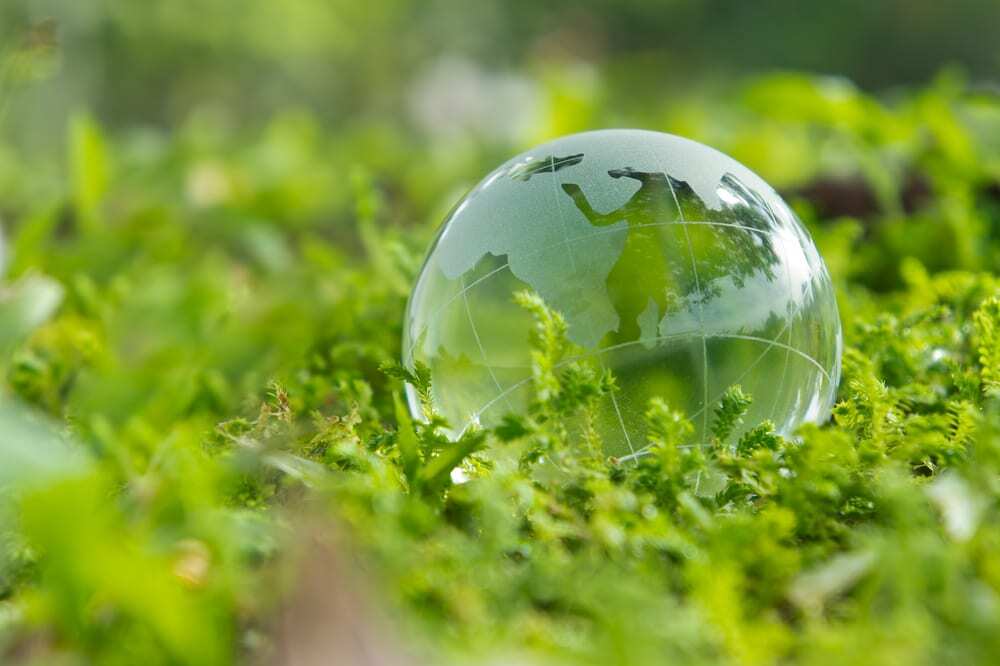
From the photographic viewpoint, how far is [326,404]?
1480mm

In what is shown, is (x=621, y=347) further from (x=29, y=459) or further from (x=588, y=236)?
(x=29, y=459)

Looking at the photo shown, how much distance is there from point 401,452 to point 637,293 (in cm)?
30

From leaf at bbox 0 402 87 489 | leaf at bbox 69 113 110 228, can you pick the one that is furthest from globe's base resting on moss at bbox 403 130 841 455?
leaf at bbox 69 113 110 228

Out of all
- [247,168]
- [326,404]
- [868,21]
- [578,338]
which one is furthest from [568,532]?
[868,21]

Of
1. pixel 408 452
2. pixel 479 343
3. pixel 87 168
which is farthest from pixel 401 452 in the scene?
pixel 87 168

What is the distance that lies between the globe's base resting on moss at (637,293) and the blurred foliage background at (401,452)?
0.20 ft

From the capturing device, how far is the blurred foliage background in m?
0.79

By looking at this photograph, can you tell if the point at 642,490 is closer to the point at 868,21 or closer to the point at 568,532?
the point at 568,532

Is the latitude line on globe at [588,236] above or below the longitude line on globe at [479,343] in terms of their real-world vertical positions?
above

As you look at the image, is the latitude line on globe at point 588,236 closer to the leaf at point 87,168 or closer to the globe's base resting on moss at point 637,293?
the globe's base resting on moss at point 637,293

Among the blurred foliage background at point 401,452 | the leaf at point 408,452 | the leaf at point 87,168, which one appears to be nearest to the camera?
the blurred foliage background at point 401,452

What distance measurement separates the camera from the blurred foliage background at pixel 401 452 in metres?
0.79

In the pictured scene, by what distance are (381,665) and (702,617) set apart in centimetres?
25


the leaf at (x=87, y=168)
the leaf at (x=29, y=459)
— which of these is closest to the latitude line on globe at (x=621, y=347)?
the leaf at (x=29, y=459)
